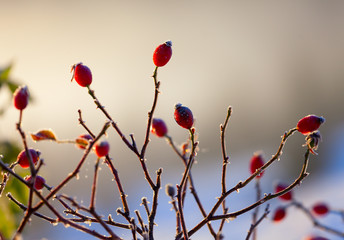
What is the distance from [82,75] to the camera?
82cm

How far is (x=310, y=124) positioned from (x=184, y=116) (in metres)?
0.24

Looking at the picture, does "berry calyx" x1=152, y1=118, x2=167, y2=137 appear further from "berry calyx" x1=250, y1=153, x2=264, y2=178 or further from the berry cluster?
"berry calyx" x1=250, y1=153, x2=264, y2=178

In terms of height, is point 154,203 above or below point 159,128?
below

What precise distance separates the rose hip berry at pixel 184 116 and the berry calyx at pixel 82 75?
19 cm

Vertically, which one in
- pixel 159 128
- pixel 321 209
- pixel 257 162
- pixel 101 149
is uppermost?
pixel 321 209

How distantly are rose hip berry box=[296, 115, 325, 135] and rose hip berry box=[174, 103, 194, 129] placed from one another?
0.20 m

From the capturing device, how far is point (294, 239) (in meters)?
3.14

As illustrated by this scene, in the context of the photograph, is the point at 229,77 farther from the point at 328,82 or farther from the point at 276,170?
the point at 276,170

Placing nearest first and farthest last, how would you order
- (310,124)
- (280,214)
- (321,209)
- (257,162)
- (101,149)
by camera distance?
(101,149), (310,124), (257,162), (280,214), (321,209)

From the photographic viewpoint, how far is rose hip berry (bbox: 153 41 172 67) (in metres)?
0.86

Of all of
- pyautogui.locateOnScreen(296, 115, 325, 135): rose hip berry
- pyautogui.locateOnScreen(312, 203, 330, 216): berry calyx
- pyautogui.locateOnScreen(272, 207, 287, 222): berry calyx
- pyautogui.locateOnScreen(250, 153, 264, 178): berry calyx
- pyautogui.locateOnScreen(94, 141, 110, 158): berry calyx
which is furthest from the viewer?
pyautogui.locateOnScreen(312, 203, 330, 216): berry calyx

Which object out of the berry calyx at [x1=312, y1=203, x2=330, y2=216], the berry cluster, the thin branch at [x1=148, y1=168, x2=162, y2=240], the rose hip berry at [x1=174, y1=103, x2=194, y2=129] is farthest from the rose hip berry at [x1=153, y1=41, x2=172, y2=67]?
the berry calyx at [x1=312, y1=203, x2=330, y2=216]

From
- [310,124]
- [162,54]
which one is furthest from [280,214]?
[162,54]

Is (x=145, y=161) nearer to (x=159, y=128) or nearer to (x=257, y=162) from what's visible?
(x=159, y=128)
